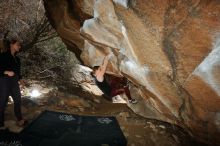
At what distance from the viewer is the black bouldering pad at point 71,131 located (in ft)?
17.9

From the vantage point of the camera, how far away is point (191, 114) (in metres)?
5.26

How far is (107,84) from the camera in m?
7.48

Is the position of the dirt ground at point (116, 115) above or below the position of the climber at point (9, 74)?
below

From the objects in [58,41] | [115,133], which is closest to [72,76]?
[58,41]

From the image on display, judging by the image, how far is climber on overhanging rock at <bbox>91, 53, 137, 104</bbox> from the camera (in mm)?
7066

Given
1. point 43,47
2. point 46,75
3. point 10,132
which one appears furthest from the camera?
point 43,47

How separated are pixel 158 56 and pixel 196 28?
1.08 metres

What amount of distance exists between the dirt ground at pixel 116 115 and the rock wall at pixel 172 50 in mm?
385

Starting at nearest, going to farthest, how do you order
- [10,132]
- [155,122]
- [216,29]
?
1. [216,29]
2. [10,132]
3. [155,122]

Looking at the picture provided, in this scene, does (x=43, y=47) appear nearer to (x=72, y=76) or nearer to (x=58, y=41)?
(x=58, y=41)

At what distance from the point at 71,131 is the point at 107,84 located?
2.03 meters

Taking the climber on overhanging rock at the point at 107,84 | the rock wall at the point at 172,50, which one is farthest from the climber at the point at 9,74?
the climber on overhanging rock at the point at 107,84

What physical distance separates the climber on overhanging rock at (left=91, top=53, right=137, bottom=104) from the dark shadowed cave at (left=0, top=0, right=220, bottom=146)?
0.23 metres

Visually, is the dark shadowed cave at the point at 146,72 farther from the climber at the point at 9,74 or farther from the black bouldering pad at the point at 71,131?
the climber at the point at 9,74
